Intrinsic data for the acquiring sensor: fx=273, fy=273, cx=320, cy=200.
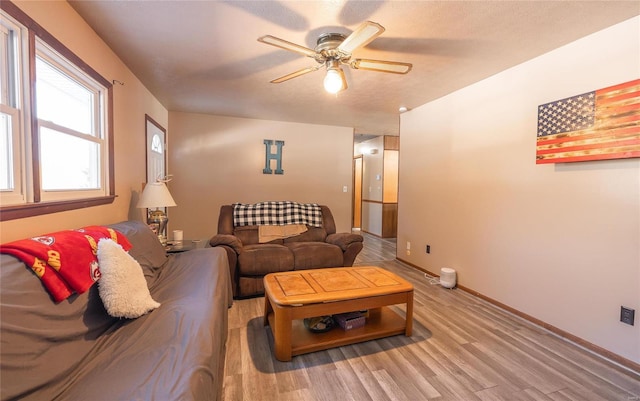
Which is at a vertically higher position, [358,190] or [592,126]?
[592,126]

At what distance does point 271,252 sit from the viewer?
2977 mm

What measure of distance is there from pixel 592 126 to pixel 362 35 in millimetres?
1827

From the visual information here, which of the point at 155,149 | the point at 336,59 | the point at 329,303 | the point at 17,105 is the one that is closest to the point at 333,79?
the point at 336,59

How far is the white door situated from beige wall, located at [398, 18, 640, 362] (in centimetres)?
353

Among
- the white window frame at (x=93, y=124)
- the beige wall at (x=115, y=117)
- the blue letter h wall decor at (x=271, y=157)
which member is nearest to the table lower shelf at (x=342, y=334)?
the beige wall at (x=115, y=117)

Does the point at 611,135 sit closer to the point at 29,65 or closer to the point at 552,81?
the point at 552,81

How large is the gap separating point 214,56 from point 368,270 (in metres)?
2.31

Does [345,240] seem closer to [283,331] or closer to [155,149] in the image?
[283,331]

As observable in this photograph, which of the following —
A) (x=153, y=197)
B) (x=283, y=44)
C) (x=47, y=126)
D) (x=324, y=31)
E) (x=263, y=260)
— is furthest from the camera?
(x=263, y=260)

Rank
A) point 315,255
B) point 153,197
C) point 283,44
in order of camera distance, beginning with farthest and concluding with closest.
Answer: point 315,255
point 153,197
point 283,44

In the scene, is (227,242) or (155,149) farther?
(155,149)

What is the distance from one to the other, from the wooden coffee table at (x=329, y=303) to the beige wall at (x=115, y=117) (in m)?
1.35

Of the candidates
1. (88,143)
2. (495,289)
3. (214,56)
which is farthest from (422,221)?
(88,143)

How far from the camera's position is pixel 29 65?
1.38 m
